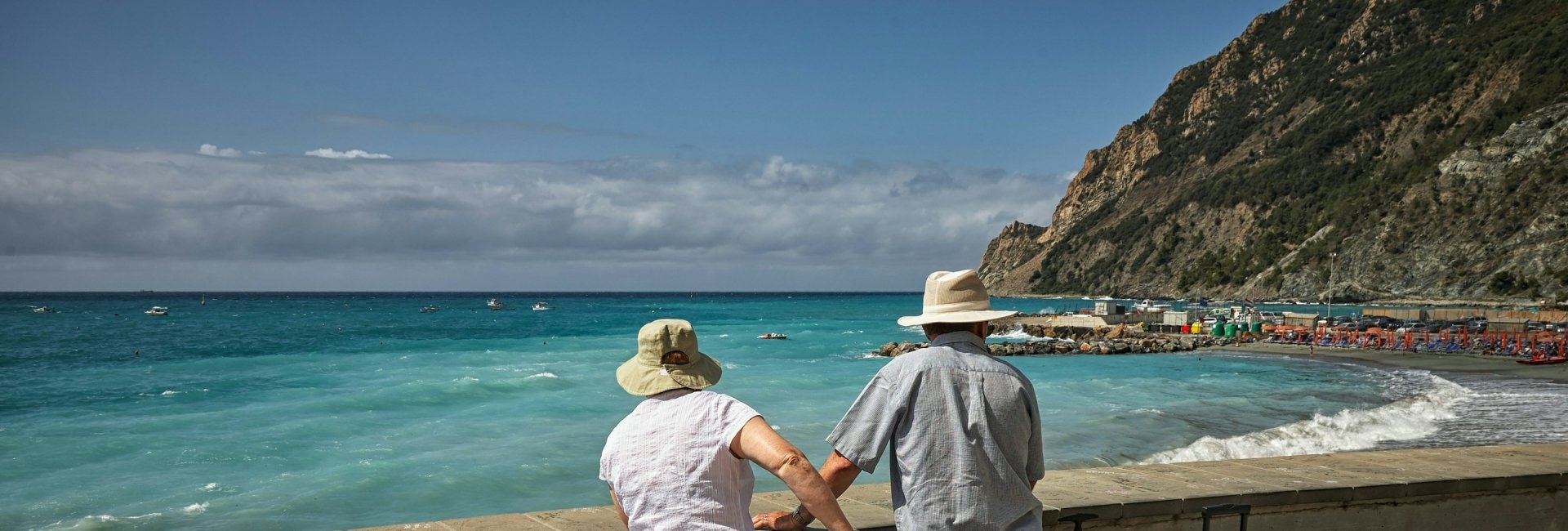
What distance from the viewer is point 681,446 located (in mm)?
3098

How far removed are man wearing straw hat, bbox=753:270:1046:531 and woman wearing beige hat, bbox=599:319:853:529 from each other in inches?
9.5

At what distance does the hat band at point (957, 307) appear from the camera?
3201mm

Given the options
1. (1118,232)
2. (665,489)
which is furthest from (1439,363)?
(1118,232)

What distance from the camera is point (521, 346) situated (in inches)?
2098

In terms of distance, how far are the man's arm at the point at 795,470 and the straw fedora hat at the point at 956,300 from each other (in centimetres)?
57

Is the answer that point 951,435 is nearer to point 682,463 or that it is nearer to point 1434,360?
point 682,463

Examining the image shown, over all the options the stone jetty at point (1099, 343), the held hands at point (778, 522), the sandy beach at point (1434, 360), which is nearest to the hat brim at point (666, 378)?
the held hands at point (778, 522)

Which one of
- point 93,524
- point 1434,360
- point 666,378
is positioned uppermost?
point 666,378

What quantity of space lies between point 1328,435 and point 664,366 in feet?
51.8

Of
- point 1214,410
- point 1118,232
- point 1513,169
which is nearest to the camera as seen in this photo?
point 1214,410

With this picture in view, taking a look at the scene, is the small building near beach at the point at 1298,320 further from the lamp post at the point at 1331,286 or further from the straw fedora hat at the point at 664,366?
the straw fedora hat at the point at 664,366

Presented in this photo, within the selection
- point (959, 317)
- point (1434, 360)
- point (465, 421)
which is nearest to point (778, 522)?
point (959, 317)

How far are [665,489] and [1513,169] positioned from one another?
285ft

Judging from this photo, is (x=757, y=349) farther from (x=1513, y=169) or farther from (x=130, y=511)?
(x=1513, y=169)
